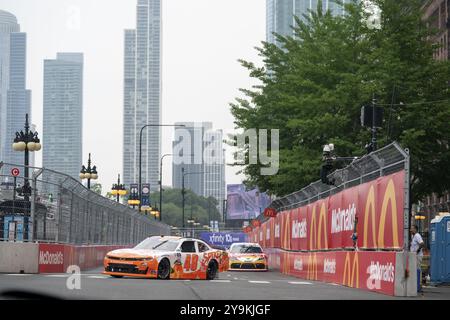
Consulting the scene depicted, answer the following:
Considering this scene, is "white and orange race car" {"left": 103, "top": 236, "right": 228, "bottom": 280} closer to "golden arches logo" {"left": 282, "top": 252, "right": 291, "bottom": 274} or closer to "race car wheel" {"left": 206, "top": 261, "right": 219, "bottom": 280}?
"race car wheel" {"left": 206, "top": 261, "right": 219, "bottom": 280}

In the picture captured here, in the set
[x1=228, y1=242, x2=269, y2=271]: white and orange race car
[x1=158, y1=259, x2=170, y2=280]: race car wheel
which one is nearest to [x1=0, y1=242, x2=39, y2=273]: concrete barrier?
[x1=158, y1=259, x2=170, y2=280]: race car wheel

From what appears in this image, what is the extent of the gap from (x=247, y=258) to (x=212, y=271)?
17.1 metres

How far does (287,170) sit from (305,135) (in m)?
2.48

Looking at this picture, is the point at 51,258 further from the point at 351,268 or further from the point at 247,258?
the point at 247,258

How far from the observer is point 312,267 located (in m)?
31.0

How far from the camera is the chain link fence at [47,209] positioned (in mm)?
22672

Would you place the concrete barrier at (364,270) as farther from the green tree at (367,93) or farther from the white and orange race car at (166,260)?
the green tree at (367,93)

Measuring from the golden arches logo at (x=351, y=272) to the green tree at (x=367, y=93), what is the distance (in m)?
16.8

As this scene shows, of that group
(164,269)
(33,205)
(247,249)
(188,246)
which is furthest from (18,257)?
(247,249)

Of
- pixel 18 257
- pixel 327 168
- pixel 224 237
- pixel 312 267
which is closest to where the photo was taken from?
pixel 18 257

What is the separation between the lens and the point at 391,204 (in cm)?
1920

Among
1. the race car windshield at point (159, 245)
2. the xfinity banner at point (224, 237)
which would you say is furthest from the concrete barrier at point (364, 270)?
the xfinity banner at point (224, 237)
